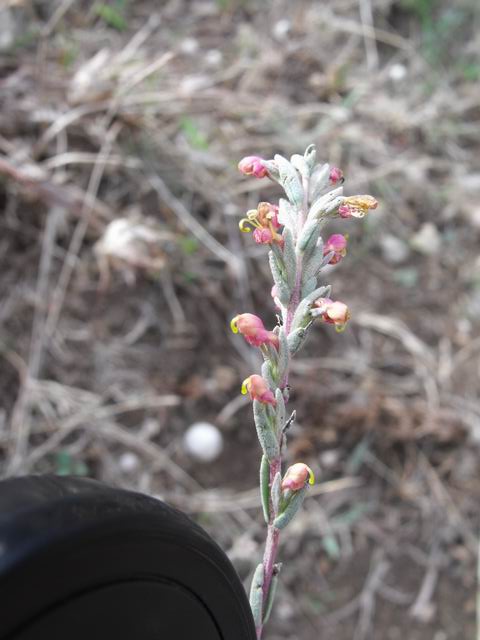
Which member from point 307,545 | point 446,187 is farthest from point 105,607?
point 446,187

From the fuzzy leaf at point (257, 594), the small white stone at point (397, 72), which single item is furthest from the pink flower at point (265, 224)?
the small white stone at point (397, 72)

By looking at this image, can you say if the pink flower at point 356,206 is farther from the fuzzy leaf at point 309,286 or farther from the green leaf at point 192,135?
the green leaf at point 192,135

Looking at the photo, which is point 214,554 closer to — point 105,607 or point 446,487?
point 105,607

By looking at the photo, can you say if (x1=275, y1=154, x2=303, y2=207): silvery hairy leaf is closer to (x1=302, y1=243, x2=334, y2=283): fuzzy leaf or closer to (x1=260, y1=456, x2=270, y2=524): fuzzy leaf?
(x1=302, y1=243, x2=334, y2=283): fuzzy leaf

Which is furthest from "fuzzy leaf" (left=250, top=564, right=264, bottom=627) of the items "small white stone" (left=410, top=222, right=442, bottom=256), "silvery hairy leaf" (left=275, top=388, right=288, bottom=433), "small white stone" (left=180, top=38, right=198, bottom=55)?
"small white stone" (left=180, top=38, right=198, bottom=55)

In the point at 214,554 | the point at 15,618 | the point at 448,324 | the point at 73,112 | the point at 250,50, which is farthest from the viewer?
the point at 250,50

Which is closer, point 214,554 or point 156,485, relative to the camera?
point 214,554
